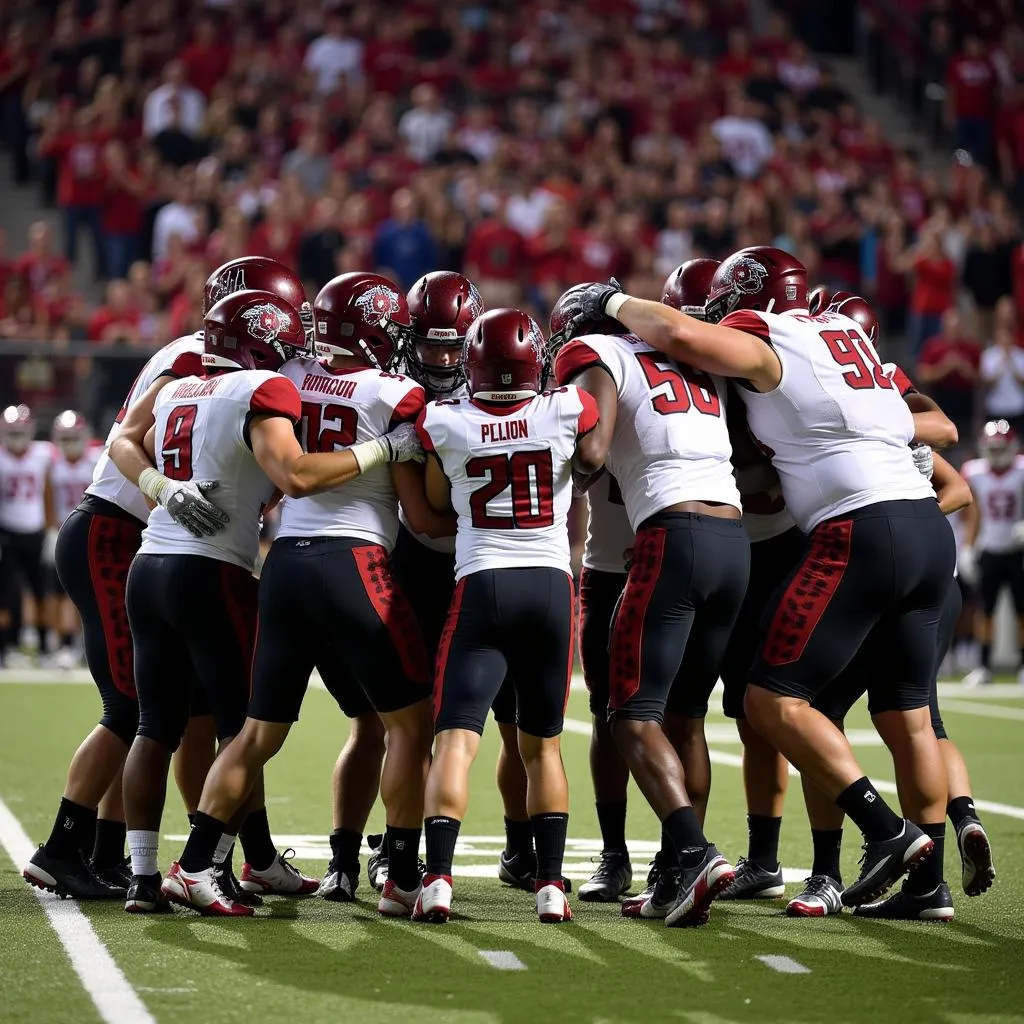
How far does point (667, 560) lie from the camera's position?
5281 mm

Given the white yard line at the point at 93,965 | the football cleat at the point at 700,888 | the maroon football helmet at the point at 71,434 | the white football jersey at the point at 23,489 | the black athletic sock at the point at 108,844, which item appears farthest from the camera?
the white football jersey at the point at 23,489

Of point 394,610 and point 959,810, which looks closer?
point 394,610

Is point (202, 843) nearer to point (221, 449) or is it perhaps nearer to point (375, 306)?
point (221, 449)

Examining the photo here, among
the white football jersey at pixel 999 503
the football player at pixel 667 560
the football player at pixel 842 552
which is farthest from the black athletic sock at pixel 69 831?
the white football jersey at pixel 999 503

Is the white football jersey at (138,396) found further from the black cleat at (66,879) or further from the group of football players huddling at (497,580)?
the black cleat at (66,879)

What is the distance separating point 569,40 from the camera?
2144 centimetres

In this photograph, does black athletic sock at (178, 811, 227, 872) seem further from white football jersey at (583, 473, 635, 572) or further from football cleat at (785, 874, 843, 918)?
football cleat at (785, 874, 843, 918)

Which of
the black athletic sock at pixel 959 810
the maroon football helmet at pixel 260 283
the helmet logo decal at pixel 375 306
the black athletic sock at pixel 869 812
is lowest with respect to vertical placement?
the black athletic sock at pixel 959 810

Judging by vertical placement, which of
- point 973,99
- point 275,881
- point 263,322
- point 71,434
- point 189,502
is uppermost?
point 973,99

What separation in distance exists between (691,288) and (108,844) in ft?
8.93

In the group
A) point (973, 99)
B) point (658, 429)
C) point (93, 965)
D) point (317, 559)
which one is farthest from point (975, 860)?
point (973, 99)

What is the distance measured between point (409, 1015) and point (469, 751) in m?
1.22

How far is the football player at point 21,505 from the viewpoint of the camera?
48.2 ft

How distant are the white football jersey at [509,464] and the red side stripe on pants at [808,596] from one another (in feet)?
2.28
